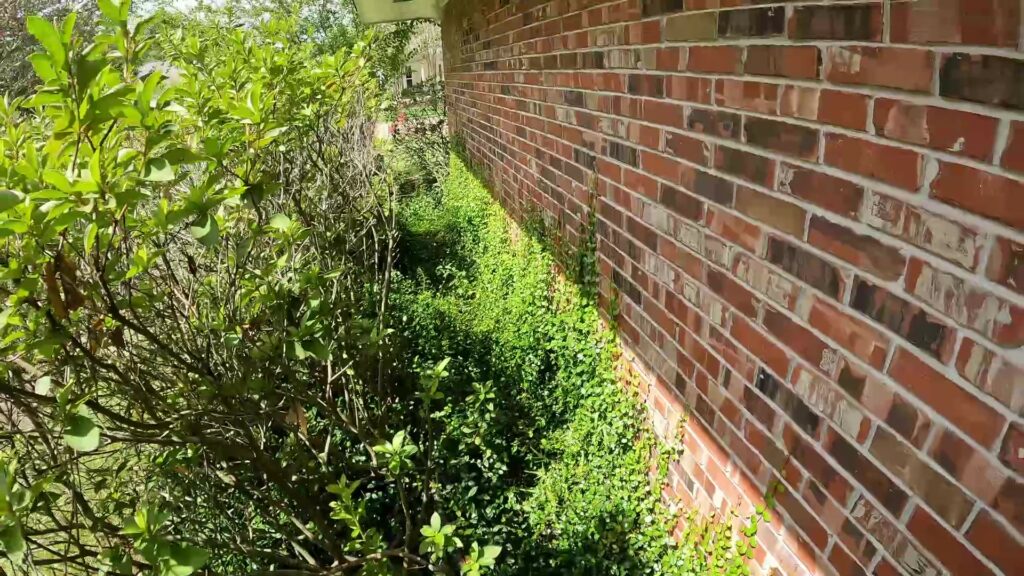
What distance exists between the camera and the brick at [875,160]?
1.17 m

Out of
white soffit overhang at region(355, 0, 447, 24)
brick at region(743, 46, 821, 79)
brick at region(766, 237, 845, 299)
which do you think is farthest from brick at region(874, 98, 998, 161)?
white soffit overhang at region(355, 0, 447, 24)

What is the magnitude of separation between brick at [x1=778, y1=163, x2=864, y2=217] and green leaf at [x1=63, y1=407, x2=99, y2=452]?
172cm

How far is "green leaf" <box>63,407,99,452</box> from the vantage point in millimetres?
1249

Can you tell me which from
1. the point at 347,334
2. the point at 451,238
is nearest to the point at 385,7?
the point at 451,238

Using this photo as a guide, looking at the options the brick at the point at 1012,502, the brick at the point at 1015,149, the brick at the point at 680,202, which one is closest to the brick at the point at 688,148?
the brick at the point at 680,202

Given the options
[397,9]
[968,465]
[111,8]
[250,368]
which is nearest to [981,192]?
[968,465]

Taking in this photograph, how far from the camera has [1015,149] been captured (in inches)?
38.1

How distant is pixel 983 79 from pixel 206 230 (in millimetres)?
1559

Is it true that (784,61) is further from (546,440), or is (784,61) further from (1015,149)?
(546,440)

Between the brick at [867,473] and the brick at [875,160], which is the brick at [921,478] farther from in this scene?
the brick at [875,160]

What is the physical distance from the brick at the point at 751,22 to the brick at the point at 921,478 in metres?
1.03

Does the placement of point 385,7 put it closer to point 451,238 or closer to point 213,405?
point 451,238

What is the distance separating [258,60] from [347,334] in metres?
1.24

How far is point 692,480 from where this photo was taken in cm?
229
